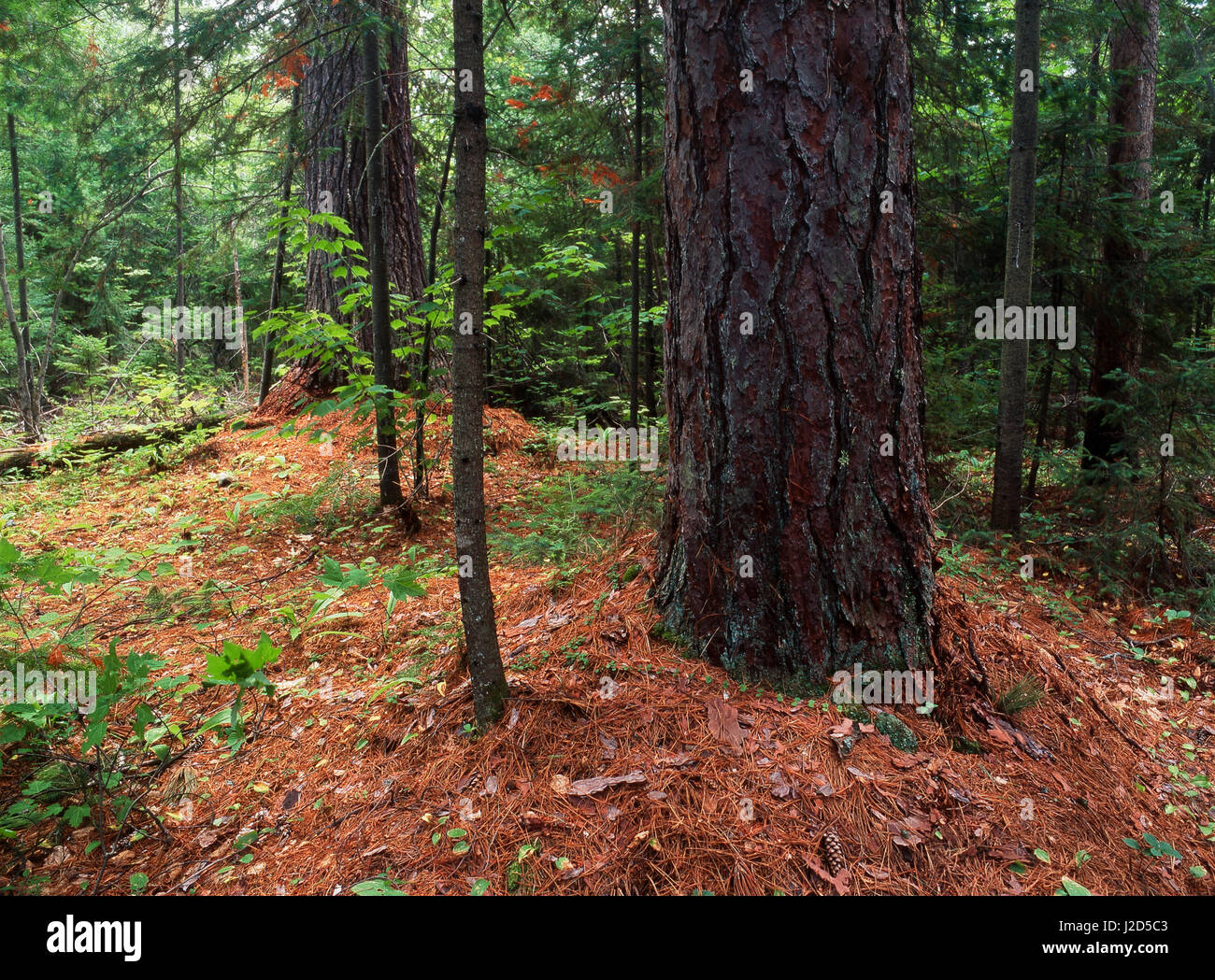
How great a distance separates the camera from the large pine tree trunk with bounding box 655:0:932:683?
222 centimetres

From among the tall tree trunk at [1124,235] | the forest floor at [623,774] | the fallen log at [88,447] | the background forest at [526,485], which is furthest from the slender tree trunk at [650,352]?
the fallen log at [88,447]

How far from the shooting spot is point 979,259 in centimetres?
671

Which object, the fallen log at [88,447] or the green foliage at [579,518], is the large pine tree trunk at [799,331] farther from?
the fallen log at [88,447]

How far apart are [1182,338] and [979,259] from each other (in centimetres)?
233

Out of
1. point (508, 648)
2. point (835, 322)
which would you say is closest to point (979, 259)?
point (835, 322)

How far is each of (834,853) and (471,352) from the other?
205 cm

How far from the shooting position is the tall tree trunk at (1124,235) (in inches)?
239

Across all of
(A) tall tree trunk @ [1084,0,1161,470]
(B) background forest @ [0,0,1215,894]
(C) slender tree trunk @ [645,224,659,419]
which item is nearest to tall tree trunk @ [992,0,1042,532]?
(B) background forest @ [0,0,1215,894]

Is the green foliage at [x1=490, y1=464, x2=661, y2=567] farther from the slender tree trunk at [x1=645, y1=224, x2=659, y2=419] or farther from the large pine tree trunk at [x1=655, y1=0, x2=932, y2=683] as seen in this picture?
the slender tree trunk at [x1=645, y1=224, x2=659, y2=419]

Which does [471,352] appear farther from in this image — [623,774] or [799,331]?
[623,774]

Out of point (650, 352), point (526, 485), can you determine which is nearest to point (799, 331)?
point (526, 485)

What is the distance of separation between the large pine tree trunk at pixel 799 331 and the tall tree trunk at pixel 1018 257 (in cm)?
417

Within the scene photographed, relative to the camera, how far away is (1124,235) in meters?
5.91
